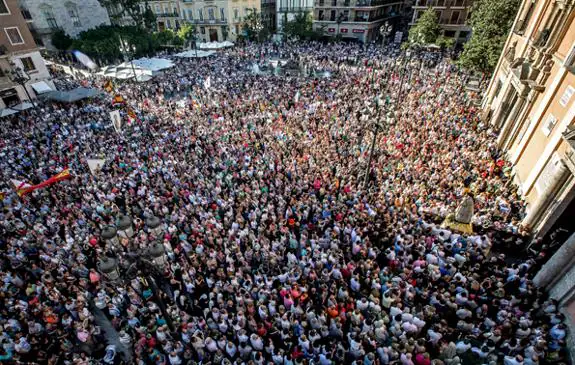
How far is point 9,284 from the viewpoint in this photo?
9.44 meters

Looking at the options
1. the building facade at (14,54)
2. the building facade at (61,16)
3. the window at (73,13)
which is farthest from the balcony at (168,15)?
the building facade at (14,54)

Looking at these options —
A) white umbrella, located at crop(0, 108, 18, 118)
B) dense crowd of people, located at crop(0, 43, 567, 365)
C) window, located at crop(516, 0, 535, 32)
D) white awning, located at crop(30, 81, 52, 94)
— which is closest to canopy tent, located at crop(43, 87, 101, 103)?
dense crowd of people, located at crop(0, 43, 567, 365)

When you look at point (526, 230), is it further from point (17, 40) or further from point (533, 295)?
point (17, 40)

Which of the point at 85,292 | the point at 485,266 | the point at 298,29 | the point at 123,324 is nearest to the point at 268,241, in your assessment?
the point at 123,324

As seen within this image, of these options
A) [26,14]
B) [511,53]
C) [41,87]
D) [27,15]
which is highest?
[511,53]

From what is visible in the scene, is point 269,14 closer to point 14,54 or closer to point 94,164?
point 14,54

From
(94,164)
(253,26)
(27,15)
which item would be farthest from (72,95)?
(253,26)

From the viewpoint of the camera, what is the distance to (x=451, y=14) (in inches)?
1634

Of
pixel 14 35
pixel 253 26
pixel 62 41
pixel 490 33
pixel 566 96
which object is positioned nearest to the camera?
pixel 566 96

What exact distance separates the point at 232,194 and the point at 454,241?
8.64 m

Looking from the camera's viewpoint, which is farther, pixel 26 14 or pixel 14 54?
pixel 26 14

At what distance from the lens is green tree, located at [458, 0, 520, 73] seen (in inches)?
829

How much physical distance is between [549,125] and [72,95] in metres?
28.6

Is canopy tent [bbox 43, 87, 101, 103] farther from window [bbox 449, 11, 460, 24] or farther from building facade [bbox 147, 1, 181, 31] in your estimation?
window [bbox 449, 11, 460, 24]
